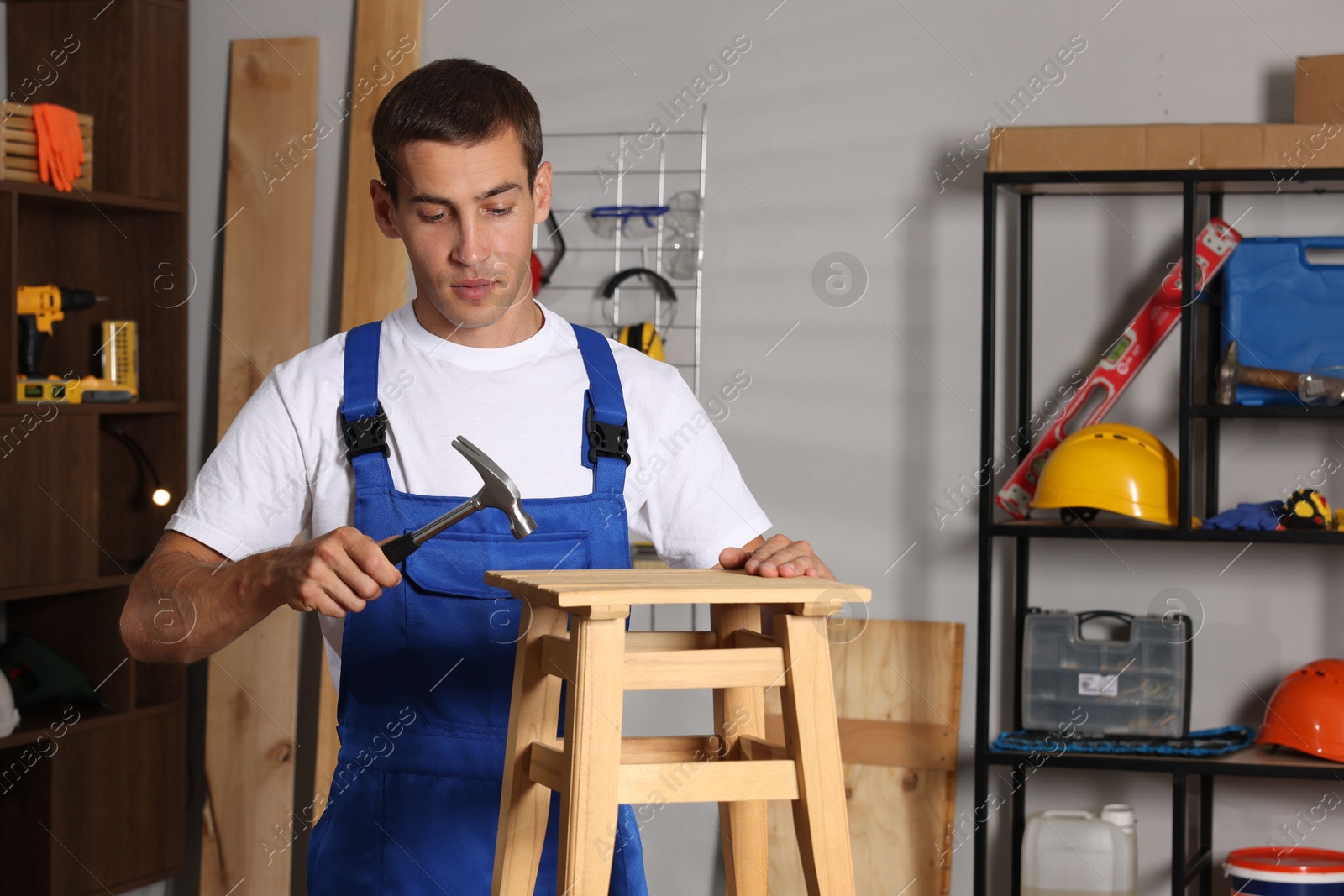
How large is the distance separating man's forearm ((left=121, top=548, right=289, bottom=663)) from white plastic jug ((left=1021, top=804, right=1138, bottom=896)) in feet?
7.19

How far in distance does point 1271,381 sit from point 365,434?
2137 millimetres

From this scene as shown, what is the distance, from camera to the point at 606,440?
165 centimetres

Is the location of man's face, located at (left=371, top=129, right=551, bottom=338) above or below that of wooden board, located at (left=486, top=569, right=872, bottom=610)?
above

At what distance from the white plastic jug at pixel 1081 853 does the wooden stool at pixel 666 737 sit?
1813 mm

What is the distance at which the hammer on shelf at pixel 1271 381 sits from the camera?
282 centimetres

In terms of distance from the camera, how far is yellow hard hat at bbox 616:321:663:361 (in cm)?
331

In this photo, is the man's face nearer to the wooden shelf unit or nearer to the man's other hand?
the man's other hand

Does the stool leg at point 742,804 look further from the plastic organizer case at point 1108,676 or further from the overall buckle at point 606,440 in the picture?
the plastic organizer case at point 1108,676

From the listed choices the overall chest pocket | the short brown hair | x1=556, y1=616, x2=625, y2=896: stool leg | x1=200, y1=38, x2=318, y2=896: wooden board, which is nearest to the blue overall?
the overall chest pocket

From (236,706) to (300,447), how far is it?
221cm

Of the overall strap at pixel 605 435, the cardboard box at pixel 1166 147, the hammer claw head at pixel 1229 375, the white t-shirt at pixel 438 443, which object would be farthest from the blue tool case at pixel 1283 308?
the overall strap at pixel 605 435

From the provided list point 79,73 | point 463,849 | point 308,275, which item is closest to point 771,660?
point 463,849

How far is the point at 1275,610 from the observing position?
3.09 meters

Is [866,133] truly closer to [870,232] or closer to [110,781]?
[870,232]
